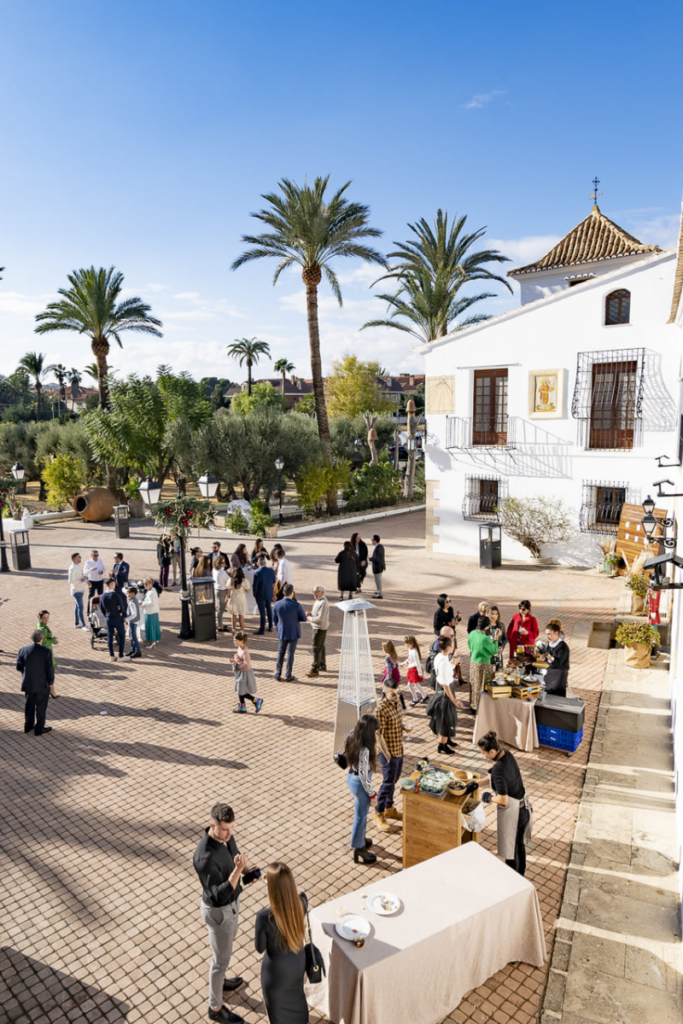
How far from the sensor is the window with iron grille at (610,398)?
59.2 feet

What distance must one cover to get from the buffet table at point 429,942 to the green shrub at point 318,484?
966 inches

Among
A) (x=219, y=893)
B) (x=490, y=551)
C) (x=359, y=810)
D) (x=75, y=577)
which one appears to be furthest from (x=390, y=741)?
(x=490, y=551)

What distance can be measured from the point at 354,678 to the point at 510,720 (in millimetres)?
2185

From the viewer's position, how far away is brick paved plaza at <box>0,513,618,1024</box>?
5117 mm

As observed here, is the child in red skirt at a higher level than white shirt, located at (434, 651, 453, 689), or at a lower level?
lower

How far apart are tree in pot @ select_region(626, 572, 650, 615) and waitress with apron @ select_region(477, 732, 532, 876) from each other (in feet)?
28.7

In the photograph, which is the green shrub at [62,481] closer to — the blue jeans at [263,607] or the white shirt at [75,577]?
the white shirt at [75,577]

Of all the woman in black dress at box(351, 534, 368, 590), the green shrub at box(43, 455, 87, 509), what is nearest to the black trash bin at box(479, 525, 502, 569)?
the woman in black dress at box(351, 534, 368, 590)

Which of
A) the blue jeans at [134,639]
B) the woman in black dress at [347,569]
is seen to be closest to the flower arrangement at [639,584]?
the woman in black dress at [347,569]

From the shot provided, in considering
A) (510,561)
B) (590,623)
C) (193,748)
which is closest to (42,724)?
(193,748)

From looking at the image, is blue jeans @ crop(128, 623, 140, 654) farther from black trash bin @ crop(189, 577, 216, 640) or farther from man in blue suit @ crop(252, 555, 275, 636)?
man in blue suit @ crop(252, 555, 275, 636)

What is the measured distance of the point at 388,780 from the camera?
23.2 ft

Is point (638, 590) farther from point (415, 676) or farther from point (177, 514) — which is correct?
point (177, 514)

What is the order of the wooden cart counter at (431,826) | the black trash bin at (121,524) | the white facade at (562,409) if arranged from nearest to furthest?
the wooden cart counter at (431,826) → the white facade at (562,409) → the black trash bin at (121,524)
